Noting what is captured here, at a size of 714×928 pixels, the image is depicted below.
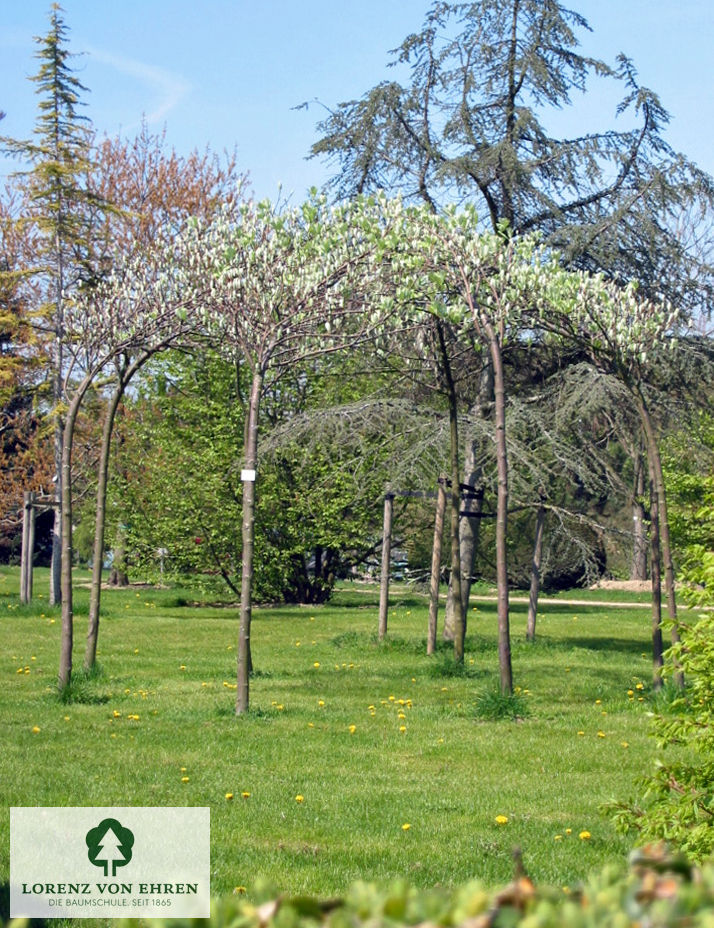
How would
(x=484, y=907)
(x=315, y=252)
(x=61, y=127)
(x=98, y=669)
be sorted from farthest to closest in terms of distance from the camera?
(x=61, y=127) → (x=98, y=669) → (x=315, y=252) → (x=484, y=907)

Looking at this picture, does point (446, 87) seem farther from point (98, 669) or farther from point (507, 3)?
point (98, 669)

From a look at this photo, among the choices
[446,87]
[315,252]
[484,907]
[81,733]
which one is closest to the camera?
[484,907]

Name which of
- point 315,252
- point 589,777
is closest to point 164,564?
point 315,252

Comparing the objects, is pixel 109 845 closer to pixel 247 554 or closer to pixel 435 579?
pixel 247 554

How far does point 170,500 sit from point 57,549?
2.66 m

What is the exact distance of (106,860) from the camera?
5.38 metres

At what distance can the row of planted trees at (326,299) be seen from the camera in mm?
10188

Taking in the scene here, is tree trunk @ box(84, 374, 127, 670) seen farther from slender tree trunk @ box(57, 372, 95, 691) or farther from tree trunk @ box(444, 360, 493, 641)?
tree trunk @ box(444, 360, 493, 641)

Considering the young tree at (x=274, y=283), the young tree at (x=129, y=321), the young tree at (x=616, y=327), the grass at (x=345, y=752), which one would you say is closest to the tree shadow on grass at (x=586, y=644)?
the grass at (x=345, y=752)

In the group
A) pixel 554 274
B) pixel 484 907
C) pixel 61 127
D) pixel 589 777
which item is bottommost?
pixel 589 777

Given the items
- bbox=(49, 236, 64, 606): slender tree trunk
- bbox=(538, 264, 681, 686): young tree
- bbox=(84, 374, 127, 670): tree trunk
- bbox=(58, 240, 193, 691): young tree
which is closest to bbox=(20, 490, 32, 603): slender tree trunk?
bbox=(49, 236, 64, 606): slender tree trunk

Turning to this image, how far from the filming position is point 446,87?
17219mm

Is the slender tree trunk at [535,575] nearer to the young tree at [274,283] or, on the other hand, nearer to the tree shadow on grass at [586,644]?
the tree shadow on grass at [586,644]

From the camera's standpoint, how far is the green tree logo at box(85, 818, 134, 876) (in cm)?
534
